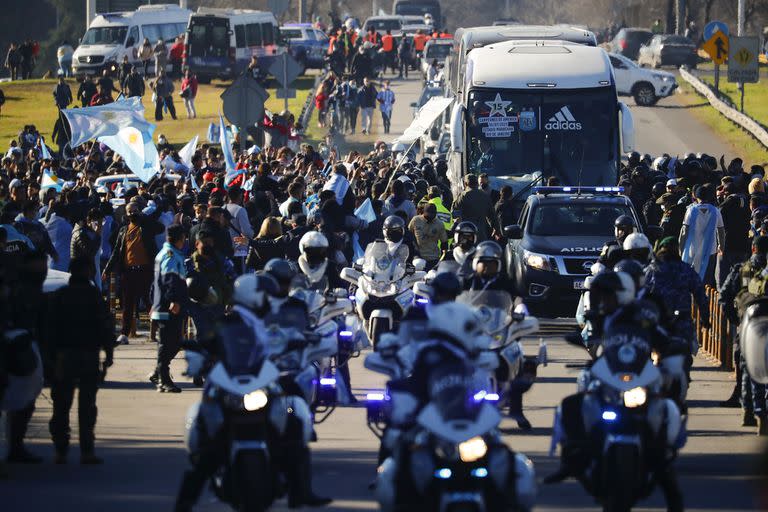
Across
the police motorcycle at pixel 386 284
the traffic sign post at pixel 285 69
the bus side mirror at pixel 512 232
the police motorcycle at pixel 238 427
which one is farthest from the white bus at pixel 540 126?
the police motorcycle at pixel 238 427

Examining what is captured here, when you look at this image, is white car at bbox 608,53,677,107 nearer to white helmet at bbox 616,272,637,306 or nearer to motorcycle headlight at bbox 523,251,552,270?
motorcycle headlight at bbox 523,251,552,270

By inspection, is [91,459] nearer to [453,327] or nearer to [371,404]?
[371,404]

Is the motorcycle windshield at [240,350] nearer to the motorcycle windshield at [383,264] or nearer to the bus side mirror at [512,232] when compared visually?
the motorcycle windshield at [383,264]

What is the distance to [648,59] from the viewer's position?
67.6 meters

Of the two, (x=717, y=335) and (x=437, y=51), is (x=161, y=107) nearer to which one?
(x=437, y=51)

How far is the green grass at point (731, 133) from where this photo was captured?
42800 millimetres

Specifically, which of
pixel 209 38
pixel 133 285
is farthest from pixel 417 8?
pixel 133 285

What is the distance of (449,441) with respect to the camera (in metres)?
8.73

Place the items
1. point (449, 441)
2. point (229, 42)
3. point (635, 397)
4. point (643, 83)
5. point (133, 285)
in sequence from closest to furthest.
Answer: point (449, 441), point (635, 397), point (133, 285), point (643, 83), point (229, 42)

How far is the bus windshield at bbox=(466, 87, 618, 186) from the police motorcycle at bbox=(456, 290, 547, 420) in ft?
45.1

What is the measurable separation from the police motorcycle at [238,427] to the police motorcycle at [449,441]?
2.42 ft

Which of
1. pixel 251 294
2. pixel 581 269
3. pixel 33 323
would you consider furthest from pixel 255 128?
pixel 251 294

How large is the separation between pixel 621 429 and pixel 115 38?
172ft

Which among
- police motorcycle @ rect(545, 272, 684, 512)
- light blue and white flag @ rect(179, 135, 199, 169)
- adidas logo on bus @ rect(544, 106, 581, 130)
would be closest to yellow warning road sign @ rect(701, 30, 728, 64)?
adidas logo on bus @ rect(544, 106, 581, 130)
